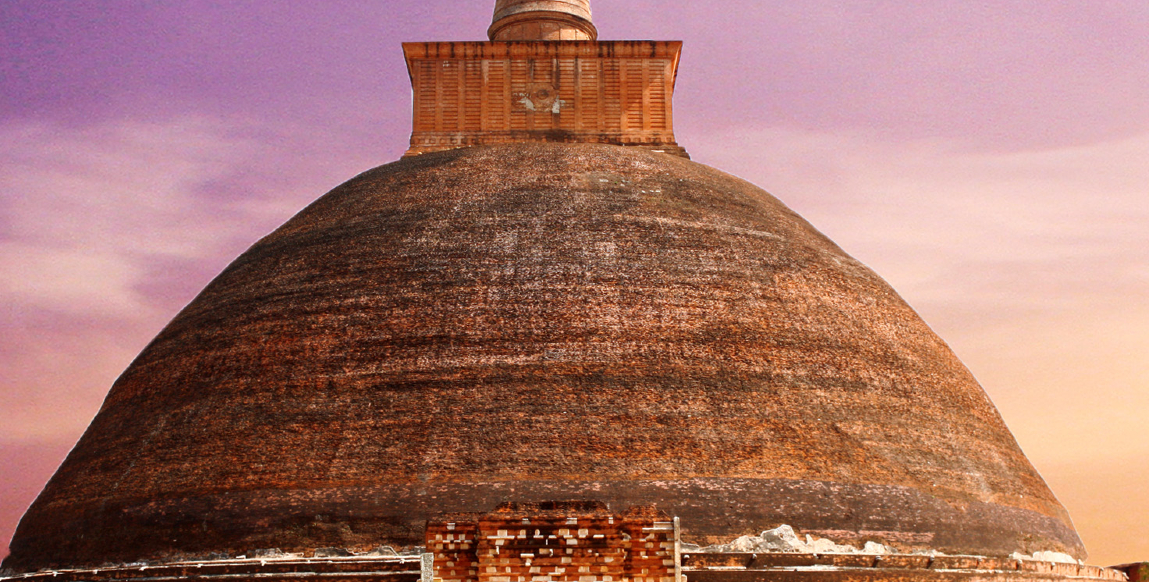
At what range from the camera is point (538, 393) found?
11539mm

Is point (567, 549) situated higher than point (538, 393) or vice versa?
point (538, 393)

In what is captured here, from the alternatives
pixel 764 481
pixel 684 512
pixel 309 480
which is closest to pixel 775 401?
pixel 764 481

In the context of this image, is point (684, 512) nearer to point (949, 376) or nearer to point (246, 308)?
point (949, 376)

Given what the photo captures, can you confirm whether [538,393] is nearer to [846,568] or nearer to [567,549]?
[567,549]

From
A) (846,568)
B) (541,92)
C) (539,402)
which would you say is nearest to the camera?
(846,568)

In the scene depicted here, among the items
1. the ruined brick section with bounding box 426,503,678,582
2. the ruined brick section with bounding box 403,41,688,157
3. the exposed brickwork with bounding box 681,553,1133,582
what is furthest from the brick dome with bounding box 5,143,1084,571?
the ruined brick section with bounding box 403,41,688,157

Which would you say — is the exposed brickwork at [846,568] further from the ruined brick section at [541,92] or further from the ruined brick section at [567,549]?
the ruined brick section at [541,92]

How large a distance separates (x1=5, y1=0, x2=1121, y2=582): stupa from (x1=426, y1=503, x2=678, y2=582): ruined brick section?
0.54 ft

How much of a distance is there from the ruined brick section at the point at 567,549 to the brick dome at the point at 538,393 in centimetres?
202

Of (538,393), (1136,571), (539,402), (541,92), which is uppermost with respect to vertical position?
(541,92)

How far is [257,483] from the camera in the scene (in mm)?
11430

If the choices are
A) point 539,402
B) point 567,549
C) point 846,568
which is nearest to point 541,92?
point 539,402

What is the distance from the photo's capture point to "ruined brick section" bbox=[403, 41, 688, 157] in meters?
17.3

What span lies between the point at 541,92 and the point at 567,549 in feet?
33.6
